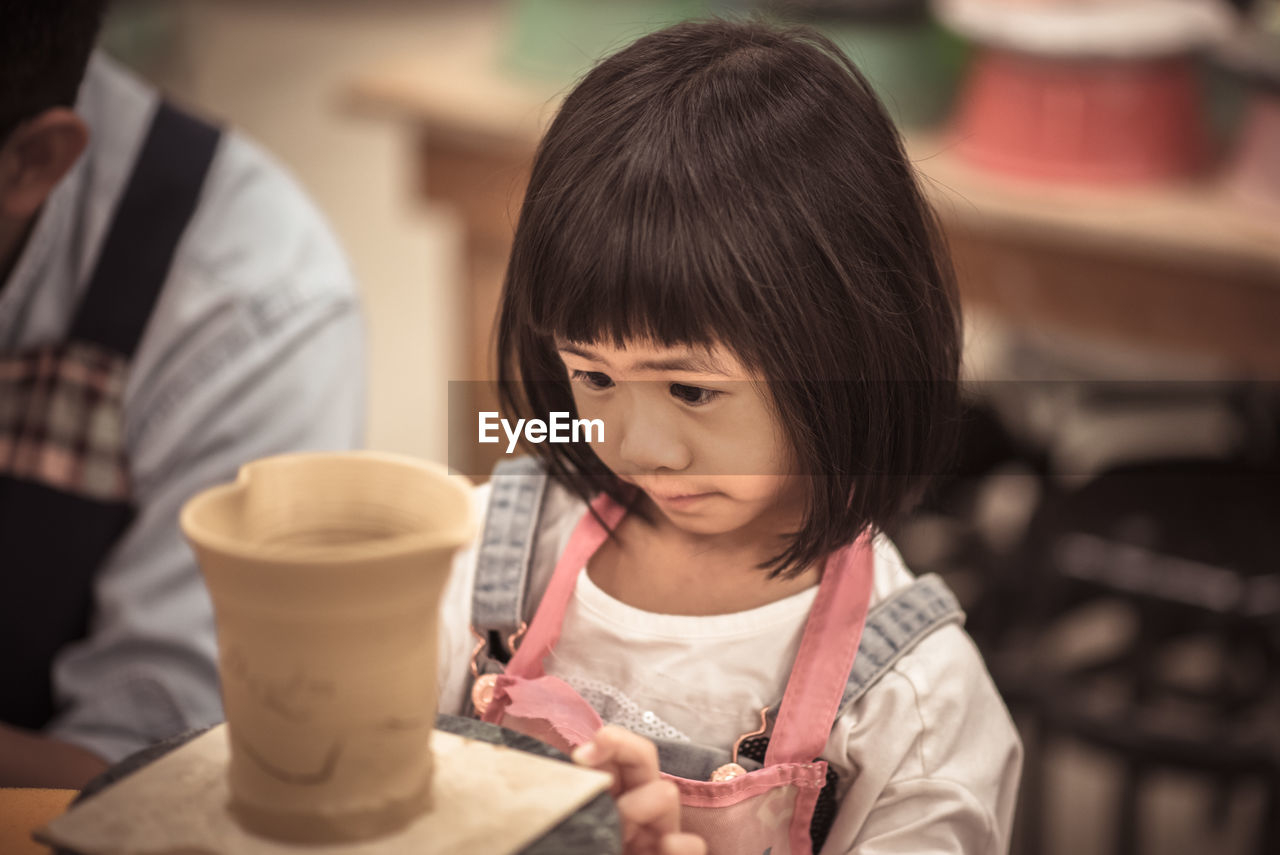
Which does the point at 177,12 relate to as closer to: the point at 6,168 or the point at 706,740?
the point at 6,168

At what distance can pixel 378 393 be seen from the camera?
3.43 metres

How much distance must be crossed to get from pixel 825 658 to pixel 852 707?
0.03 metres

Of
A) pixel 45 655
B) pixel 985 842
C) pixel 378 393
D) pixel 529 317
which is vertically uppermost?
pixel 529 317

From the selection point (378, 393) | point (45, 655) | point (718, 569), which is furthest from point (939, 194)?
point (378, 393)

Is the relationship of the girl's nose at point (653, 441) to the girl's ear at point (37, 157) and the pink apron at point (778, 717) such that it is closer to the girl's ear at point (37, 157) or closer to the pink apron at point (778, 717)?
the pink apron at point (778, 717)

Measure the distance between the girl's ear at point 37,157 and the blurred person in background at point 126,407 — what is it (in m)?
0.07

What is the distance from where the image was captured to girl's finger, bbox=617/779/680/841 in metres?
0.69

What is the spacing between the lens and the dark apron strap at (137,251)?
1203 mm

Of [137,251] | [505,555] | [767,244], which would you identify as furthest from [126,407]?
[767,244]

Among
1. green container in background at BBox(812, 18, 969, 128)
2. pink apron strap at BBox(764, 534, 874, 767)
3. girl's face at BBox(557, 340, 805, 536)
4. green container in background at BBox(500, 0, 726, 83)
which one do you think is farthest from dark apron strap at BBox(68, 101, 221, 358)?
green container in background at BBox(812, 18, 969, 128)

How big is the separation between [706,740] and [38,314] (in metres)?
0.76

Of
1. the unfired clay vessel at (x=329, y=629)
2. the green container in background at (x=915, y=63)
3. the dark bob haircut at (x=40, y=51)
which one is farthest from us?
the green container in background at (x=915, y=63)

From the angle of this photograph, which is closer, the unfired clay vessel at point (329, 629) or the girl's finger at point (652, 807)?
the unfired clay vessel at point (329, 629)

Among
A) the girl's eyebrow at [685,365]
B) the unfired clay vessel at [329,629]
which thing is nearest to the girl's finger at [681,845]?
the unfired clay vessel at [329,629]
